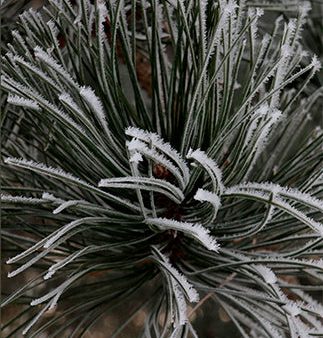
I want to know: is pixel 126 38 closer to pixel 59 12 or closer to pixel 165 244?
pixel 59 12

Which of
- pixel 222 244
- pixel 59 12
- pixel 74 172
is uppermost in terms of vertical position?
pixel 59 12

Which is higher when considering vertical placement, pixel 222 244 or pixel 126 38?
pixel 126 38

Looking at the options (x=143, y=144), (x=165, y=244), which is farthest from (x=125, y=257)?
(x=143, y=144)

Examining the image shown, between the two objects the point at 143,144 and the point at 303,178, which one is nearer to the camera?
the point at 143,144

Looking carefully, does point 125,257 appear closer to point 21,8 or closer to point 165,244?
point 165,244

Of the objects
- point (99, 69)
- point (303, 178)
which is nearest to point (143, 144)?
point (99, 69)

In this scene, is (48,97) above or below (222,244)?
above
